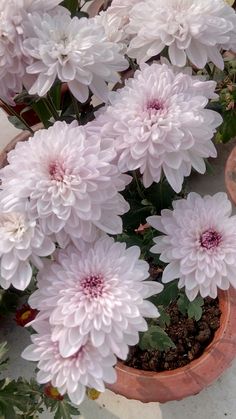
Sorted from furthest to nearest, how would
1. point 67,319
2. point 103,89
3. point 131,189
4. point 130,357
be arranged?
point 130,357
point 131,189
point 103,89
point 67,319

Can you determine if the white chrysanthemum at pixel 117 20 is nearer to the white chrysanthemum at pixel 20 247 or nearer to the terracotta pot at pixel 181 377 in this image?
the white chrysanthemum at pixel 20 247

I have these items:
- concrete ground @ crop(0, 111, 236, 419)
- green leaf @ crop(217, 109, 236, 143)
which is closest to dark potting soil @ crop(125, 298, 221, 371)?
concrete ground @ crop(0, 111, 236, 419)

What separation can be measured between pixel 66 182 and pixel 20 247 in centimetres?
8

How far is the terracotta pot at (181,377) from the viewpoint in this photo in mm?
963

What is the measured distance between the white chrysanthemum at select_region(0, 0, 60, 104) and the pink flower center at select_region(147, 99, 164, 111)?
15 centimetres

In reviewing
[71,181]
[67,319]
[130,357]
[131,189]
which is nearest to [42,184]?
[71,181]

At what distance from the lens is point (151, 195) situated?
0.77 meters

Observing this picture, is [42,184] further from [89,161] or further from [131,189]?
[131,189]

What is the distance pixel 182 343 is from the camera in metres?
1.06

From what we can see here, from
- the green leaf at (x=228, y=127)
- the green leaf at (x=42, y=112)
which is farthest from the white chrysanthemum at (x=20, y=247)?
the green leaf at (x=228, y=127)

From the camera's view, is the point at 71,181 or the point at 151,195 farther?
the point at 151,195

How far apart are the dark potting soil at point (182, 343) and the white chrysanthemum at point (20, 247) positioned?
19.0 inches

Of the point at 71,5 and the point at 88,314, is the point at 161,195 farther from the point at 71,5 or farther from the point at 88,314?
the point at 71,5

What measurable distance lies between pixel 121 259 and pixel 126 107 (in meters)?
0.16
